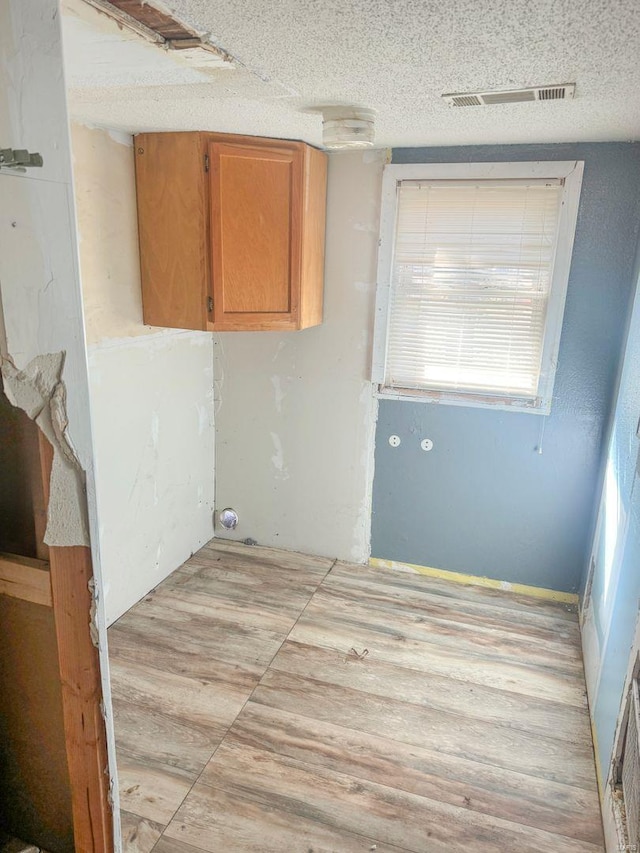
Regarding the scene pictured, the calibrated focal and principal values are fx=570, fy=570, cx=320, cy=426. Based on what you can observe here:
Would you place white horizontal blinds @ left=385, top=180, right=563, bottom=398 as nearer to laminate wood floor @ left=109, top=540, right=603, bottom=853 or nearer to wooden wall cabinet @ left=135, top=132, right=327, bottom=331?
wooden wall cabinet @ left=135, top=132, right=327, bottom=331

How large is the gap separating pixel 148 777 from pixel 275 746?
45 centimetres

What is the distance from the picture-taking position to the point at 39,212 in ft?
2.95

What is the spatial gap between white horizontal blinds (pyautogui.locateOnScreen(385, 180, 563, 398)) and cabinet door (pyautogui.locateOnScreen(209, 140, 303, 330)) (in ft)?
2.01

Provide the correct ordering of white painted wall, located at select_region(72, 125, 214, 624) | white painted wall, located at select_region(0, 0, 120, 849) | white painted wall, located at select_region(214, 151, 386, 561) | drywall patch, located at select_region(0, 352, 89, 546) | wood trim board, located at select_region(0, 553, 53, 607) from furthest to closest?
white painted wall, located at select_region(214, 151, 386, 561) → white painted wall, located at select_region(72, 125, 214, 624) → wood trim board, located at select_region(0, 553, 53, 607) → drywall patch, located at select_region(0, 352, 89, 546) → white painted wall, located at select_region(0, 0, 120, 849)

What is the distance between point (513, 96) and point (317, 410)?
1.91 m

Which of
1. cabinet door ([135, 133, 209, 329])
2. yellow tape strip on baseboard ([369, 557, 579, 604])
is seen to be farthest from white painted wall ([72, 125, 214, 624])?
yellow tape strip on baseboard ([369, 557, 579, 604])

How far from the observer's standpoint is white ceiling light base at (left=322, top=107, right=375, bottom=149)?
202 centimetres

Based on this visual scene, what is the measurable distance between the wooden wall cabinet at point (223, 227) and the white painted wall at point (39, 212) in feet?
→ 5.43

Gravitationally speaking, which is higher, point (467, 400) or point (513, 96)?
point (513, 96)

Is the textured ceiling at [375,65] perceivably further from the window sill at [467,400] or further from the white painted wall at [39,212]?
the window sill at [467,400]

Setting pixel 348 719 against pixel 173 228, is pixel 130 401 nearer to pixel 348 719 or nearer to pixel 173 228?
pixel 173 228

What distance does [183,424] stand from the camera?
3.23 m

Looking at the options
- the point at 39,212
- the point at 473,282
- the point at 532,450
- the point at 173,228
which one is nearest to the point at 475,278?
the point at 473,282

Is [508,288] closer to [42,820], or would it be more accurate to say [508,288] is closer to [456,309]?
[456,309]
